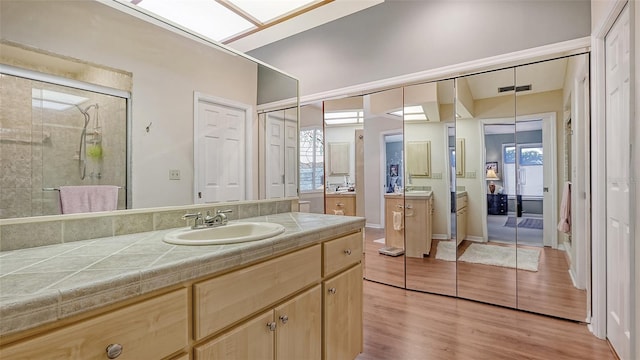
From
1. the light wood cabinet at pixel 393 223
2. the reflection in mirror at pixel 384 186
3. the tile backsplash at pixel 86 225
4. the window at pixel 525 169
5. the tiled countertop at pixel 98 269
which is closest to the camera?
the tiled countertop at pixel 98 269

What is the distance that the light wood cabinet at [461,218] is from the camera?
122 inches

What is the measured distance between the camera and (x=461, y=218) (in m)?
3.12

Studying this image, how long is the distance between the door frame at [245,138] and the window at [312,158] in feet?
2.97

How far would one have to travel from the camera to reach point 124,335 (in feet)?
2.53

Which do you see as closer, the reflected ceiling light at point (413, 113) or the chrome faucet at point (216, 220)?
the chrome faucet at point (216, 220)

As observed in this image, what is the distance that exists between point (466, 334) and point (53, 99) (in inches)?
107

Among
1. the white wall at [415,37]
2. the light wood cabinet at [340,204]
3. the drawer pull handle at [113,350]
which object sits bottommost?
the drawer pull handle at [113,350]

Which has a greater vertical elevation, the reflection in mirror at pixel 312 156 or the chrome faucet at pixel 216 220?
the reflection in mirror at pixel 312 156

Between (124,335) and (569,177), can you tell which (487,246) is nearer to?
(569,177)

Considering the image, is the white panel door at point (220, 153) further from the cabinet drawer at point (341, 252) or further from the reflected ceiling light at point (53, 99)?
the cabinet drawer at point (341, 252)

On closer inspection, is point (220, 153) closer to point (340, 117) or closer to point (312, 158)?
point (312, 158)

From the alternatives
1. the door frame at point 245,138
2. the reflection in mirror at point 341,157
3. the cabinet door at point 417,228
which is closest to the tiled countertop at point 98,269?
the door frame at point 245,138

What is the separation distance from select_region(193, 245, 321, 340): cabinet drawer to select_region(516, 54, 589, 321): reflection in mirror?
222 centimetres

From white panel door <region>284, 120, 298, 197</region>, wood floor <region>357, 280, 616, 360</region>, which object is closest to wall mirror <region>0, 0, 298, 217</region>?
white panel door <region>284, 120, 298, 197</region>
